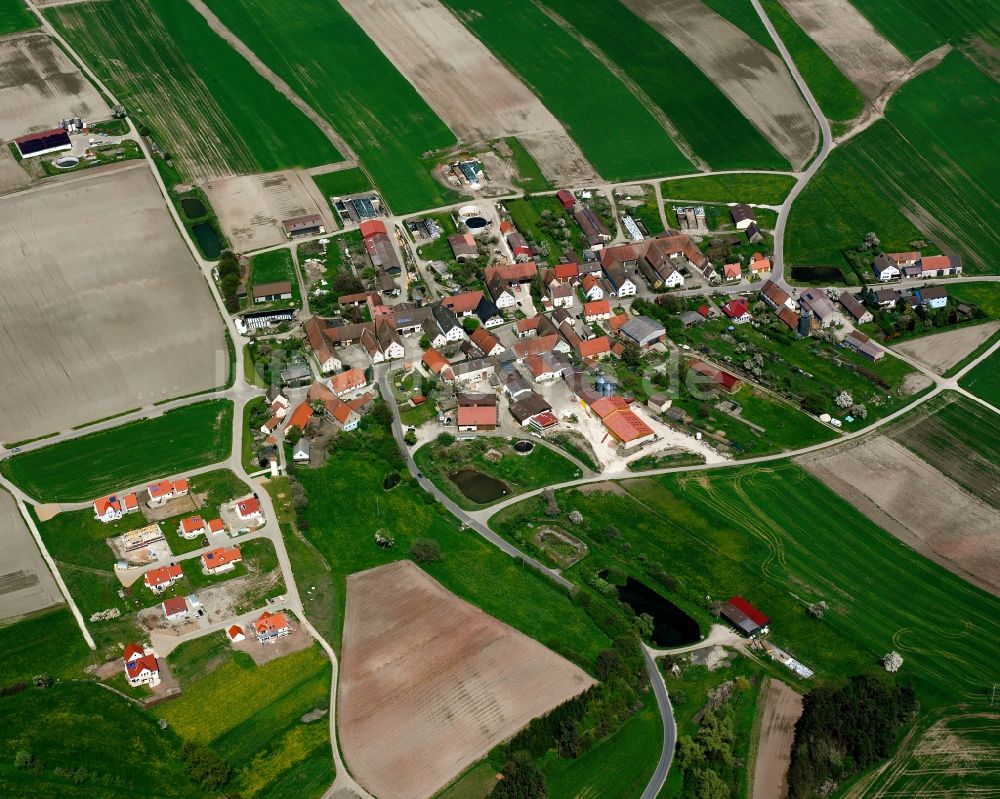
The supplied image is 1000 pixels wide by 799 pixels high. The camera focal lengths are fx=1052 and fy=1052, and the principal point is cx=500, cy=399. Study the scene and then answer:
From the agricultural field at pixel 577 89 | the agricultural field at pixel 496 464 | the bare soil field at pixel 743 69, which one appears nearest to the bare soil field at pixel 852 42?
the bare soil field at pixel 743 69

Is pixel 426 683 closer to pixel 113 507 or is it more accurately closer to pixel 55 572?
pixel 55 572

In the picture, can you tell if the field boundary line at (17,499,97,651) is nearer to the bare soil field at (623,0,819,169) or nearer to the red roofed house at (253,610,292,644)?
the red roofed house at (253,610,292,644)

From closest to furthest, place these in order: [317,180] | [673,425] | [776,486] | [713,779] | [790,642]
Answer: [713,779]
[790,642]
[776,486]
[673,425]
[317,180]

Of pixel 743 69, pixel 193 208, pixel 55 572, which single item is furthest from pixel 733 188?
pixel 55 572

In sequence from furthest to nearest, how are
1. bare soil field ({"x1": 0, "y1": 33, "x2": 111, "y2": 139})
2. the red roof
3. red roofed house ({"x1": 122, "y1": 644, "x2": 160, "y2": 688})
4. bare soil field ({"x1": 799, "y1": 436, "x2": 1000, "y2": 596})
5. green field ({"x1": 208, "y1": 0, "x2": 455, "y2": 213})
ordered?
bare soil field ({"x1": 0, "y1": 33, "x2": 111, "y2": 139}), green field ({"x1": 208, "y1": 0, "x2": 455, "y2": 213}), bare soil field ({"x1": 799, "y1": 436, "x2": 1000, "y2": 596}), the red roof, red roofed house ({"x1": 122, "y1": 644, "x2": 160, "y2": 688})

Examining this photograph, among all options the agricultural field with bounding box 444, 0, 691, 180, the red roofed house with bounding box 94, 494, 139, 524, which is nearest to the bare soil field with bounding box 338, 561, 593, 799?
the red roofed house with bounding box 94, 494, 139, 524

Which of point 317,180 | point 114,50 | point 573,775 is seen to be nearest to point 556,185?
point 317,180

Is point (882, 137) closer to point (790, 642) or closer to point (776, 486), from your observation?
point (776, 486)

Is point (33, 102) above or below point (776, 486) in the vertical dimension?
above
